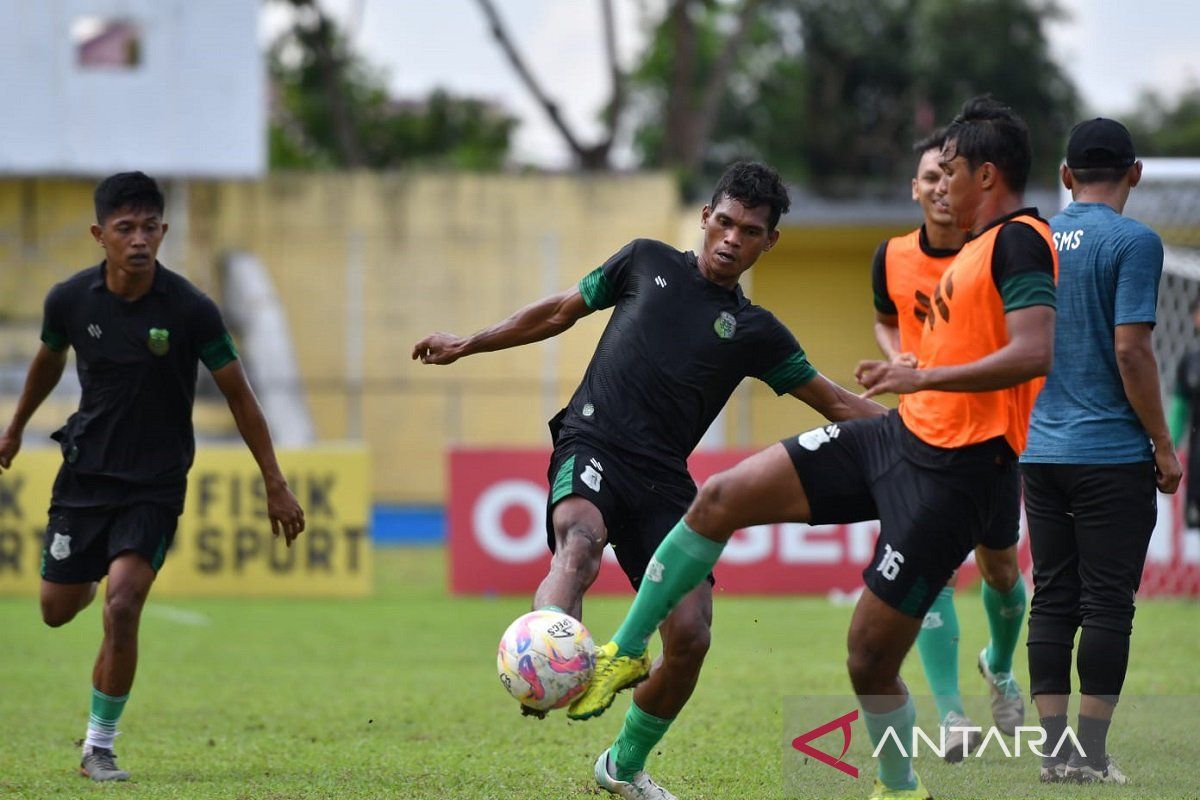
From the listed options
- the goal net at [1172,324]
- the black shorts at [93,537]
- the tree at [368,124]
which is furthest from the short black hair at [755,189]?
the tree at [368,124]

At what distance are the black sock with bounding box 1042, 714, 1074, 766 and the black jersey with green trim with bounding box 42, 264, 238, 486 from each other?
3804mm

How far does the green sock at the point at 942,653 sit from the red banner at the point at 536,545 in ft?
28.7

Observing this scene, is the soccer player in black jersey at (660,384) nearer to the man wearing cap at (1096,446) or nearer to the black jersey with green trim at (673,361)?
the black jersey with green trim at (673,361)

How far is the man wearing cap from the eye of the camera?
21.6 ft

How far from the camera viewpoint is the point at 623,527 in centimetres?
645

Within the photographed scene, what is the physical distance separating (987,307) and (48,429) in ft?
85.0

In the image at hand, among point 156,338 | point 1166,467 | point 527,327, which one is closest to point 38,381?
point 156,338

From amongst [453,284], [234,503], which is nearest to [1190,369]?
[234,503]

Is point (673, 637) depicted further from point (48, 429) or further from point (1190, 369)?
point (48, 429)

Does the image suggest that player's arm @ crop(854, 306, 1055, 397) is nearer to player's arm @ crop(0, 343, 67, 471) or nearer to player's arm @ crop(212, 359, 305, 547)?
player's arm @ crop(212, 359, 305, 547)

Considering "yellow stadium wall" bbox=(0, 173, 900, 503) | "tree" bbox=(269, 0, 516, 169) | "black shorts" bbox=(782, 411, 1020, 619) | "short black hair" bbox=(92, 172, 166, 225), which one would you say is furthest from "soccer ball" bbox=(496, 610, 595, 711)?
"tree" bbox=(269, 0, 516, 169)

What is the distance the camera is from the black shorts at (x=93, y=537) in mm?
7449

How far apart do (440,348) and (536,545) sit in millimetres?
10156

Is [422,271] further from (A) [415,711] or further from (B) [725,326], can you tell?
(B) [725,326]
